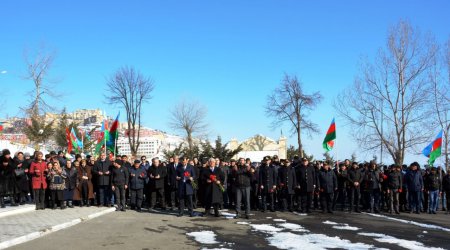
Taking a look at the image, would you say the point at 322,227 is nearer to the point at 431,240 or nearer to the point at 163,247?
the point at 431,240

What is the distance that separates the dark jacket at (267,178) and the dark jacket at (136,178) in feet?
14.3

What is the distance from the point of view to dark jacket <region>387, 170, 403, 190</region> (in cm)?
1596

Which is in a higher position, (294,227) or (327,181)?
(327,181)

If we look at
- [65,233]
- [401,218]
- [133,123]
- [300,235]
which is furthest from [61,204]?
[133,123]

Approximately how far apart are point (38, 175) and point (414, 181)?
44.1ft

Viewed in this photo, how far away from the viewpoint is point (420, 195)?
1639 centimetres

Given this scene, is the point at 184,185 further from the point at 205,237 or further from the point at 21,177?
the point at 21,177

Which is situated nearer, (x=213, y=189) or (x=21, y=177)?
(x=213, y=189)

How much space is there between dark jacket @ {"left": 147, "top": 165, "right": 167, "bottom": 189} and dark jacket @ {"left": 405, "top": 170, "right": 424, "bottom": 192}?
9295 millimetres

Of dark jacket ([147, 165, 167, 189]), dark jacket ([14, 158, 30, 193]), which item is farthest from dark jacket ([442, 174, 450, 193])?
dark jacket ([14, 158, 30, 193])

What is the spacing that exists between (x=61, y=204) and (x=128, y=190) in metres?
2.71

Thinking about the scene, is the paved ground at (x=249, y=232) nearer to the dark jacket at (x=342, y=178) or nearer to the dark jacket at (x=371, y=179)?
the dark jacket at (x=371, y=179)

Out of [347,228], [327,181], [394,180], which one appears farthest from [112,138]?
[347,228]

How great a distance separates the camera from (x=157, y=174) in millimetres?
16141
